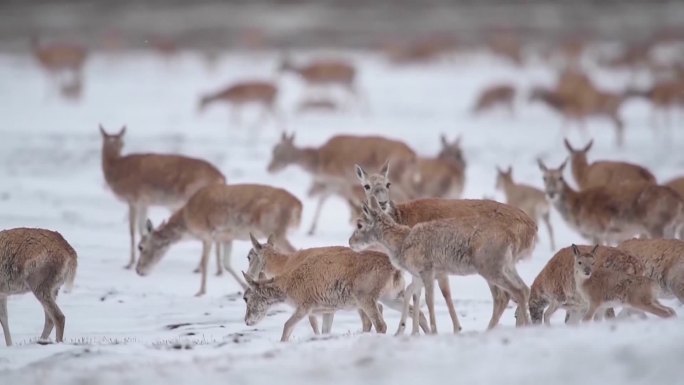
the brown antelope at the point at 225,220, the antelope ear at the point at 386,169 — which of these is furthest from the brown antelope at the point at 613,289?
the brown antelope at the point at 225,220

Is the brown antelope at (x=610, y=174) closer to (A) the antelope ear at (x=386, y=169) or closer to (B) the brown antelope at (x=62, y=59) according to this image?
(A) the antelope ear at (x=386, y=169)

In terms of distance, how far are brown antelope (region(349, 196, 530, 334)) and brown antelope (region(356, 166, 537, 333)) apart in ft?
0.88

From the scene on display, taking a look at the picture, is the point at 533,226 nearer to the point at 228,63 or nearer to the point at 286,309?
the point at 286,309

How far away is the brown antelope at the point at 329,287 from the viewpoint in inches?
411

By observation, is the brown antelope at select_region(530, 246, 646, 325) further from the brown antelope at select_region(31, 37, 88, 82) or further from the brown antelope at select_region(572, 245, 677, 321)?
the brown antelope at select_region(31, 37, 88, 82)

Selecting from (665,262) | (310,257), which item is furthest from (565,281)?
(310,257)

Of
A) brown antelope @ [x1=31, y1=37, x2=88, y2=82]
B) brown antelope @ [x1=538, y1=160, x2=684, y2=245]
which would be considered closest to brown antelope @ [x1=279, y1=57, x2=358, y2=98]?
brown antelope @ [x1=31, y1=37, x2=88, y2=82]

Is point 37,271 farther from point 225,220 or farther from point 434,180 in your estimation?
point 434,180

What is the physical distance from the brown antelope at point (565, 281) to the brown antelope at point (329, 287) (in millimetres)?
1345

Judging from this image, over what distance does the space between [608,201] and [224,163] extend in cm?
919

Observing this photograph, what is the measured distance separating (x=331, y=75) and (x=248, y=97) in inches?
154

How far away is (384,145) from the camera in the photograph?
58.7 ft

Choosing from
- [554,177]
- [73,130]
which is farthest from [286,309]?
[73,130]

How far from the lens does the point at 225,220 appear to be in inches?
548
